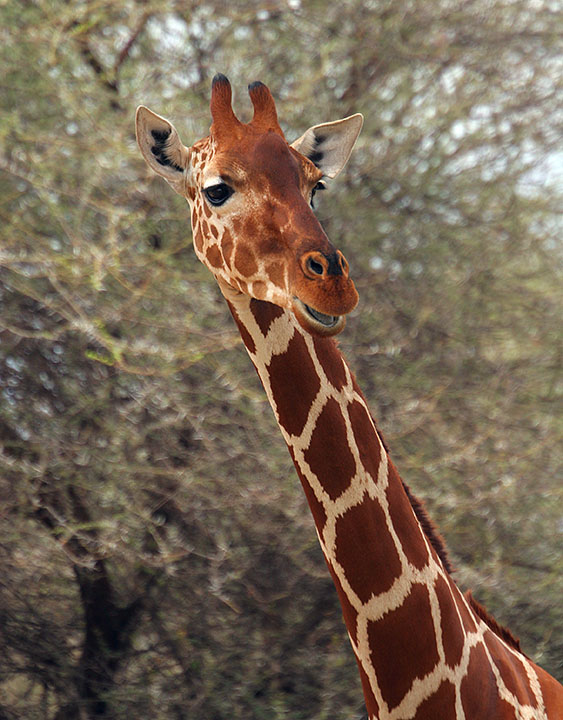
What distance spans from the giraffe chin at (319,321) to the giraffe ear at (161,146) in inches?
25.6

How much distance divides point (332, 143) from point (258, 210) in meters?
0.58

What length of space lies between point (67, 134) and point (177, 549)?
2133 mm

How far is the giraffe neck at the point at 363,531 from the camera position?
5.49ft

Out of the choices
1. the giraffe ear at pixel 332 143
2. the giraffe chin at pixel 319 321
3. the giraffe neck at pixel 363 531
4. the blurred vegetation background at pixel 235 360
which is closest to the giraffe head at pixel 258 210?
the giraffe chin at pixel 319 321

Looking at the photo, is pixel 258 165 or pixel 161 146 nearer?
pixel 258 165

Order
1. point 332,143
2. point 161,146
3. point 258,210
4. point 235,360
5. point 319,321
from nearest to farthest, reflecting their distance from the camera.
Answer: point 319,321, point 258,210, point 161,146, point 332,143, point 235,360

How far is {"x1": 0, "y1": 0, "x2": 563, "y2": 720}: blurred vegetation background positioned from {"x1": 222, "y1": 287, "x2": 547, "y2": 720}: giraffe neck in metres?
1.71

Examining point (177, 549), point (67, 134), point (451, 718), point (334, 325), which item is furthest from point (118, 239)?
point (451, 718)

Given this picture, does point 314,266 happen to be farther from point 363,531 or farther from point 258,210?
point 363,531

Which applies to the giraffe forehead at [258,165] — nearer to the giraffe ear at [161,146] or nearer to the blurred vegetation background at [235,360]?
the giraffe ear at [161,146]

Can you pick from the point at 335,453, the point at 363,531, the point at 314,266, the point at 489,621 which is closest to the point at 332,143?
the point at 314,266

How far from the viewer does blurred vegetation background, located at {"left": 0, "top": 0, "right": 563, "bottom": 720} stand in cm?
Result: 366

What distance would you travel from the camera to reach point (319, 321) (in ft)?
4.85

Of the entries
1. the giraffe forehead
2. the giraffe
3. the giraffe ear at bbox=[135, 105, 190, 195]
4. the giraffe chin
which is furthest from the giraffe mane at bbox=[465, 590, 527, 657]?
the giraffe ear at bbox=[135, 105, 190, 195]
